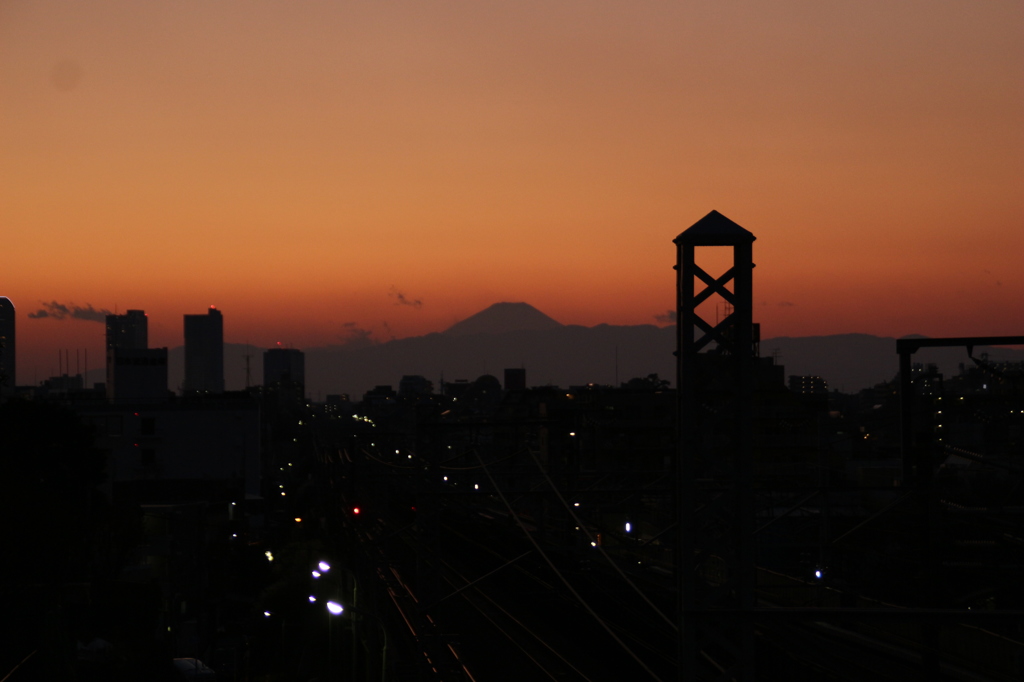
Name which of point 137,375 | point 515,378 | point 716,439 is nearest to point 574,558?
point 716,439

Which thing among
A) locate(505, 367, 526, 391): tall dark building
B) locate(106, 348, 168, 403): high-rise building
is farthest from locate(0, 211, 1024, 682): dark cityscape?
locate(505, 367, 526, 391): tall dark building

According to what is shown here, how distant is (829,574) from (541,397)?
226ft

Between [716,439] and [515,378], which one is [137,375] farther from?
[515,378]

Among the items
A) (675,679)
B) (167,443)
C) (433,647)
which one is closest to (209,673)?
(433,647)

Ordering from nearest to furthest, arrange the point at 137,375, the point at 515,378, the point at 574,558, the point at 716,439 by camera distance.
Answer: the point at 716,439
the point at 574,558
the point at 137,375
the point at 515,378

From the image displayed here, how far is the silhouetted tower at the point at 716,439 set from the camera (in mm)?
5324

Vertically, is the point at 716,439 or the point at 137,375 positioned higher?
the point at 716,439

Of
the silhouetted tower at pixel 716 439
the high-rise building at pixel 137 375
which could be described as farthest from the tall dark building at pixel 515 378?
the silhouetted tower at pixel 716 439

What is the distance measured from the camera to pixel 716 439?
5.52 metres

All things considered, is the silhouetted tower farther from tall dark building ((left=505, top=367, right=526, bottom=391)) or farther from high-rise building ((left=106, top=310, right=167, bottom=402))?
tall dark building ((left=505, top=367, right=526, bottom=391))

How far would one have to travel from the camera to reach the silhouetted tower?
17.5 ft

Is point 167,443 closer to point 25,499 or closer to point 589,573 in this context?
point 25,499

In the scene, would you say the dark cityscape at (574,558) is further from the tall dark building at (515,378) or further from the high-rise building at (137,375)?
the tall dark building at (515,378)

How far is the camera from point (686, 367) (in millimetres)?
5379
